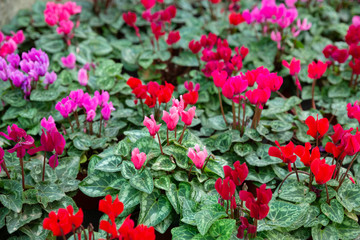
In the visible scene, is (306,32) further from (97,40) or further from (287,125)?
(97,40)

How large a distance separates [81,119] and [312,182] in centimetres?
140

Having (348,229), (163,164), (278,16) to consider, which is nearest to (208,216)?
(163,164)

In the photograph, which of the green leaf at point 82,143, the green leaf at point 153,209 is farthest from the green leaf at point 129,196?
the green leaf at point 82,143

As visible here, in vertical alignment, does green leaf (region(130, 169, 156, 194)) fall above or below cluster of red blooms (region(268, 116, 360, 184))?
below

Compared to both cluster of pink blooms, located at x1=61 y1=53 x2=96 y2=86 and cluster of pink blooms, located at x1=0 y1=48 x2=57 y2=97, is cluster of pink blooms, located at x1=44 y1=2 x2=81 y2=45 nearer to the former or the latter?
cluster of pink blooms, located at x1=61 y1=53 x2=96 y2=86

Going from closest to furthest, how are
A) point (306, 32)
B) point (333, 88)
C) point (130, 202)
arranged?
point (130, 202), point (333, 88), point (306, 32)

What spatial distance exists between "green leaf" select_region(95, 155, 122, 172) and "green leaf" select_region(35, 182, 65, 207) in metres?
0.21

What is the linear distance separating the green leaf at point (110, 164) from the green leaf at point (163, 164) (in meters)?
0.19

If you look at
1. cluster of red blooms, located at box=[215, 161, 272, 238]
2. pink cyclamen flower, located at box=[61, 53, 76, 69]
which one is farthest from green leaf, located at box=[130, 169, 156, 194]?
pink cyclamen flower, located at box=[61, 53, 76, 69]

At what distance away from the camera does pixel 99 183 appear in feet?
6.45

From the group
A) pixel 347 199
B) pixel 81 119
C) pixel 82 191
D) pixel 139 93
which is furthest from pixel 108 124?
pixel 347 199

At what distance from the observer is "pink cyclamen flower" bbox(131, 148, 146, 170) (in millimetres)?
1725

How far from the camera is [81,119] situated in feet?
8.04

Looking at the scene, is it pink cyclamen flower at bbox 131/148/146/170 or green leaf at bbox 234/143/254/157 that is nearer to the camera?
pink cyclamen flower at bbox 131/148/146/170
